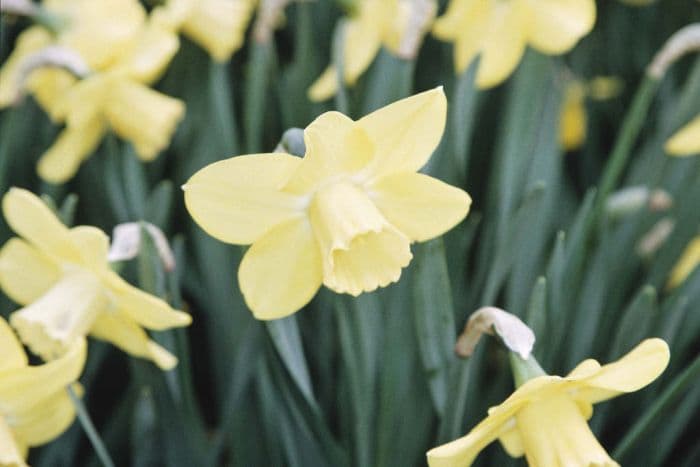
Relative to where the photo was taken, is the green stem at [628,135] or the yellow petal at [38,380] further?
the green stem at [628,135]

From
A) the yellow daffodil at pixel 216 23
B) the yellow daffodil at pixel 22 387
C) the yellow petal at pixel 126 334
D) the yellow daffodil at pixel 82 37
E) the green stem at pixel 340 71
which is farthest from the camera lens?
the yellow daffodil at pixel 216 23

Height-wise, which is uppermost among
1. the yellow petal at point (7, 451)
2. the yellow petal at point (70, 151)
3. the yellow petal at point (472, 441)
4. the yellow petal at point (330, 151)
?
the yellow petal at point (330, 151)

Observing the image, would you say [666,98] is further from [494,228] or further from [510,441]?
[510,441]

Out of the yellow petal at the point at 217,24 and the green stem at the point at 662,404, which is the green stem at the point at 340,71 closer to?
the yellow petal at the point at 217,24

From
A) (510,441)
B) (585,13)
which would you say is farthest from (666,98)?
(510,441)

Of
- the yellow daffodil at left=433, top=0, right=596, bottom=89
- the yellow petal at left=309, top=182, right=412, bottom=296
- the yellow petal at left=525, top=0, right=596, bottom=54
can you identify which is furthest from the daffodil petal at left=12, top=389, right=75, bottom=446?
the yellow petal at left=525, top=0, right=596, bottom=54

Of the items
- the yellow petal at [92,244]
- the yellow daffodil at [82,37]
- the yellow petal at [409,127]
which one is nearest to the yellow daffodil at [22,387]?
the yellow petal at [92,244]
